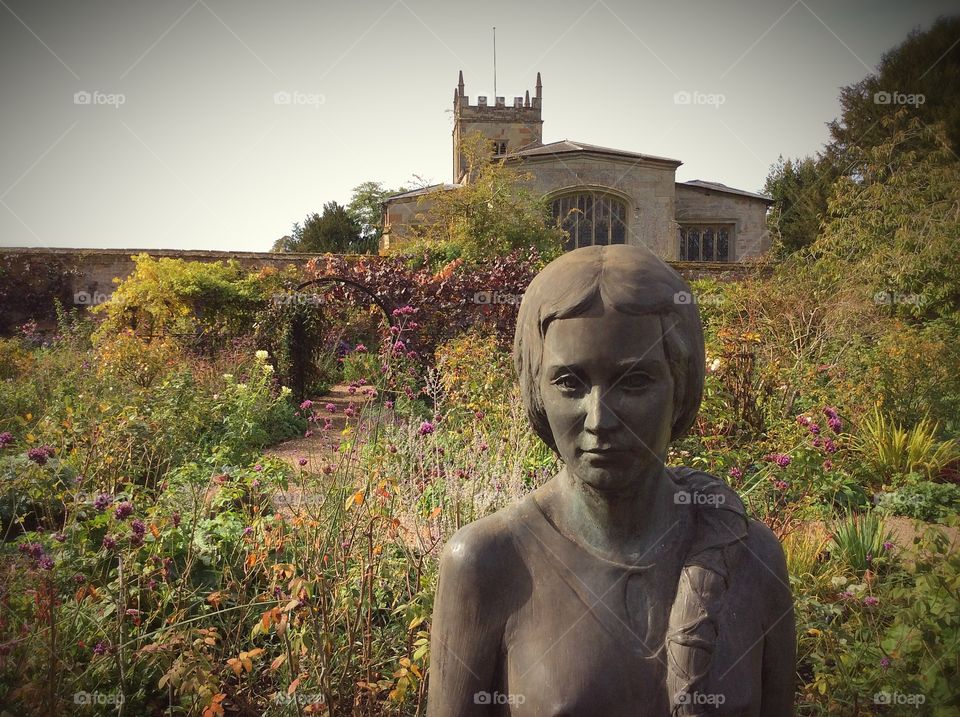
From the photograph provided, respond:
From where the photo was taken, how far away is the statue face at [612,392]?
1.41m

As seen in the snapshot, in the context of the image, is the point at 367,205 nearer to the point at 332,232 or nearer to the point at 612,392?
the point at 332,232

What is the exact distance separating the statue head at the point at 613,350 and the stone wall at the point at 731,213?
88.3 feet

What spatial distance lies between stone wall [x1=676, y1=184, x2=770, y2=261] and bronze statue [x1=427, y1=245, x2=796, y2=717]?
2694 cm

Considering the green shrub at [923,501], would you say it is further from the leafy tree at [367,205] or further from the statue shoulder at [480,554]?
the leafy tree at [367,205]

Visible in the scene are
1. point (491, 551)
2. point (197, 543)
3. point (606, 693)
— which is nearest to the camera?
point (606, 693)

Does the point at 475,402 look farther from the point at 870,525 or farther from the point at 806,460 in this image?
the point at 870,525

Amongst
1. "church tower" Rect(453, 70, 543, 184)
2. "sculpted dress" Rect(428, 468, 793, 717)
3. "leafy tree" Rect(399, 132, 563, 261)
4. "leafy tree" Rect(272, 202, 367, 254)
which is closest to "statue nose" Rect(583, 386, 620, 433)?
"sculpted dress" Rect(428, 468, 793, 717)

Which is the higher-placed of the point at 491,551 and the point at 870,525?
the point at 491,551

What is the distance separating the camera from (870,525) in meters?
4.37

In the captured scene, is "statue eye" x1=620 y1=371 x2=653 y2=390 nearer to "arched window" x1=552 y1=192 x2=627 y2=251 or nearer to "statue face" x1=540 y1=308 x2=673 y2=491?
"statue face" x1=540 y1=308 x2=673 y2=491

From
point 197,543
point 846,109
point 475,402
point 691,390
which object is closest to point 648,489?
point 691,390

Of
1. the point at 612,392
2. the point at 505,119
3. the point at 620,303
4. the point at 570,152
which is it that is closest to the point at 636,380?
the point at 612,392

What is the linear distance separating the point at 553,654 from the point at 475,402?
518 cm

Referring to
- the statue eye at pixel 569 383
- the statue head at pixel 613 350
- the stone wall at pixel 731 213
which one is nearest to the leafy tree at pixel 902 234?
the stone wall at pixel 731 213
